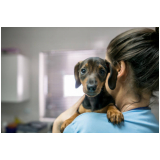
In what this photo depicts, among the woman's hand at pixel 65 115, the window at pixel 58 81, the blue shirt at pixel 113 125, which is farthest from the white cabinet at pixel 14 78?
the blue shirt at pixel 113 125

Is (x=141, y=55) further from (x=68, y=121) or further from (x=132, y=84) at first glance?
(x=68, y=121)

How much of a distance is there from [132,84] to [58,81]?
342mm

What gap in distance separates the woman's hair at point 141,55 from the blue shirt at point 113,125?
10cm

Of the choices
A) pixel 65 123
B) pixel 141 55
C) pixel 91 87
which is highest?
pixel 141 55

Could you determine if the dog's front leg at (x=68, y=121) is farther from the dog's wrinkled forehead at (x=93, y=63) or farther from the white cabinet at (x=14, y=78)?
the white cabinet at (x=14, y=78)

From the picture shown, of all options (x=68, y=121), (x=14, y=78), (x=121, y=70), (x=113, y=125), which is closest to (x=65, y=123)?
(x=68, y=121)

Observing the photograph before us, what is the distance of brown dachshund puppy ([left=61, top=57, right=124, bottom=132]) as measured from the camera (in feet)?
1.53

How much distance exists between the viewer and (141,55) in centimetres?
49

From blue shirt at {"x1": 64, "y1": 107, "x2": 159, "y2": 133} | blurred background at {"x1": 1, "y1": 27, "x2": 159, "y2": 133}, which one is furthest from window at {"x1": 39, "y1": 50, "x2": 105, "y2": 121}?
blue shirt at {"x1": 64, "y1": 107, "x2": 159, "y2": 133}

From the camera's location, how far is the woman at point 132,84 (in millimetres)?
475
